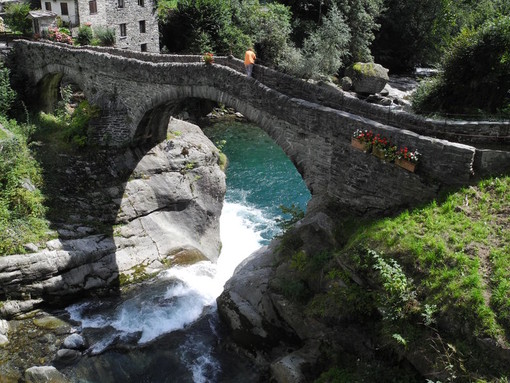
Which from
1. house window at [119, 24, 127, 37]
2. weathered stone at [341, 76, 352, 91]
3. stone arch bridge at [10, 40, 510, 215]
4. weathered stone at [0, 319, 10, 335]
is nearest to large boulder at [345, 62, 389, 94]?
weathered stone at [341, 76, 352, 91]

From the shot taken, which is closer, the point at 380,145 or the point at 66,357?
the point at 380,145

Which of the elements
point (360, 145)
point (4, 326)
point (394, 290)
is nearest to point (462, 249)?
point (394, 290)

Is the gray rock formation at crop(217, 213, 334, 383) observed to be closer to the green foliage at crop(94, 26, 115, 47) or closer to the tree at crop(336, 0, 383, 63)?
the green foliage at crop(94, 26, 115, 47)

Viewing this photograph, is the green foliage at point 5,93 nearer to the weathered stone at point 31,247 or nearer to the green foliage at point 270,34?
the weathered stone at point 31,247

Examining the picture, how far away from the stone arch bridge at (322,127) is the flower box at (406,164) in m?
0.18

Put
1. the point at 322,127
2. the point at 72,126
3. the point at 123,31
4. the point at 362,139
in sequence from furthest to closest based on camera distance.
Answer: the point at 123,31
the point at 72,126
the point at 322,127
the point at 362,139

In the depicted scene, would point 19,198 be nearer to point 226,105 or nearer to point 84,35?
point 226,105

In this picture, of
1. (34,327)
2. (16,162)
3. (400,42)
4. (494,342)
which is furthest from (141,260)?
(400,42)

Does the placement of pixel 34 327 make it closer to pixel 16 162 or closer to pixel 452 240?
pixel 16 162

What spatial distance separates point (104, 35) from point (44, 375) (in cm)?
2848

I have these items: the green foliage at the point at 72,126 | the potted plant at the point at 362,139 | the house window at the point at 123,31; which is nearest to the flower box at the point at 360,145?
the potted plant at the point at 362,139

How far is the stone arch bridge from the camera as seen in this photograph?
12945 millimetres

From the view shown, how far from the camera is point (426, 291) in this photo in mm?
11141

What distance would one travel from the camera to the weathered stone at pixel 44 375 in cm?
1380
